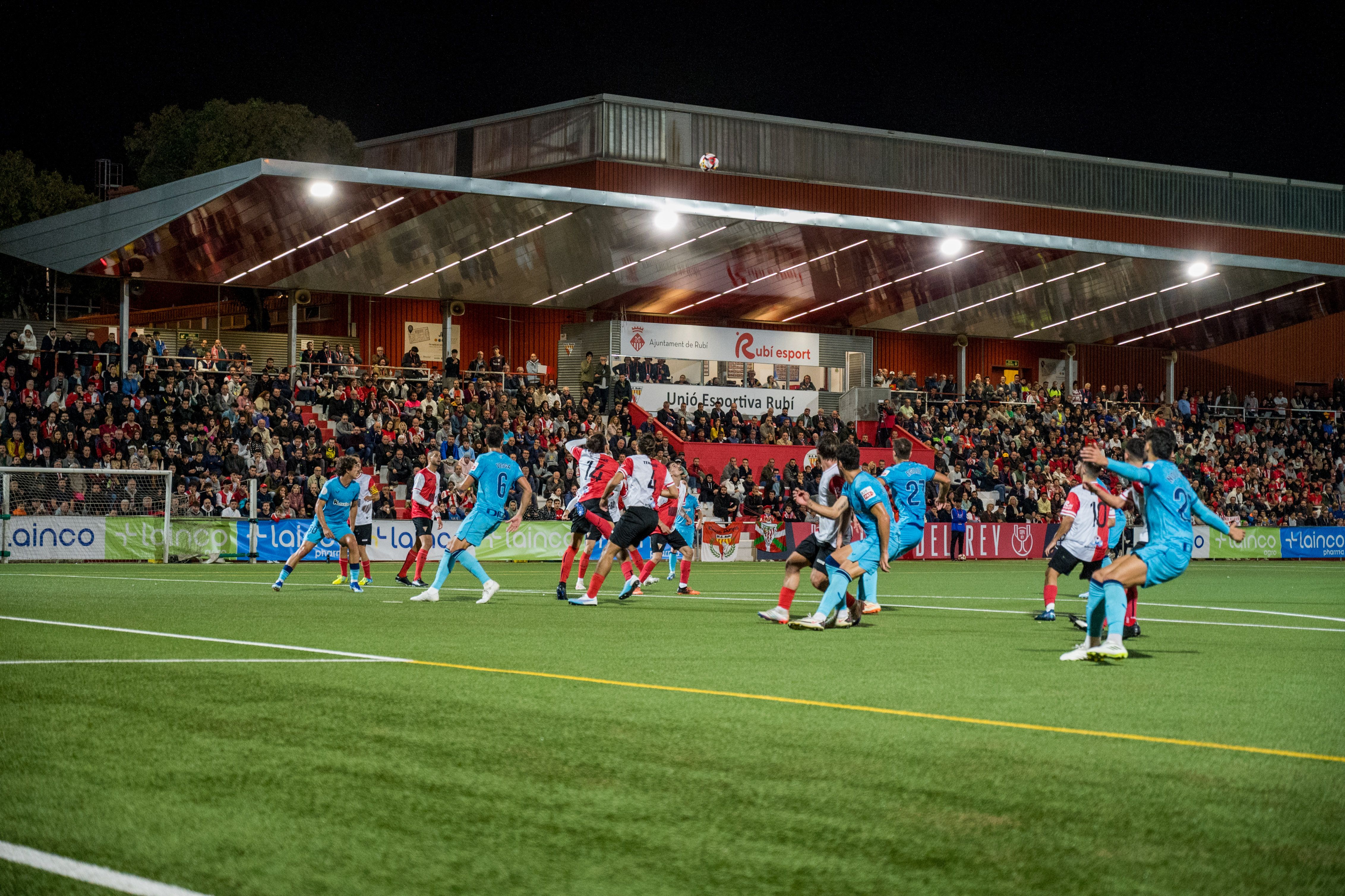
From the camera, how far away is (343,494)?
756 inches

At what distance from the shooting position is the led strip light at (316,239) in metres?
33.5

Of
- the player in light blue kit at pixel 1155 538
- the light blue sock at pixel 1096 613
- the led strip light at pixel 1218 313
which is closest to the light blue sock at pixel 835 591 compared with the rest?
the light blue sock at pixel 1096 613

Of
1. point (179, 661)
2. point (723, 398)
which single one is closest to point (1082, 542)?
point (179, 661)

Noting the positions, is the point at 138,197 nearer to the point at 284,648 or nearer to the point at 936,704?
the point at 284,648

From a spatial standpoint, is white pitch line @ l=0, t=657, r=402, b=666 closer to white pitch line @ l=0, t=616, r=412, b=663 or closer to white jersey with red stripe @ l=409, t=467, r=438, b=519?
white pitch line @ l=0, t=616, r=412, b=663

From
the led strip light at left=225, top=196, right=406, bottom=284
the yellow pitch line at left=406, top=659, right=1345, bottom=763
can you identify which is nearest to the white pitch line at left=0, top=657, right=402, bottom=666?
the yellow pitch line at left=406, top=659, right=1345, bottom=763

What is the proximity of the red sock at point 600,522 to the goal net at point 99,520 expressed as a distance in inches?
494

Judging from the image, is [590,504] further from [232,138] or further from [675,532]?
[232,138]

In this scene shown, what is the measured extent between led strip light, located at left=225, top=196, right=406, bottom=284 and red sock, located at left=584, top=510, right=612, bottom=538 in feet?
59.1

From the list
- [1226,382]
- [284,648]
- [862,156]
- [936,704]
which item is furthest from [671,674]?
[1226,382]

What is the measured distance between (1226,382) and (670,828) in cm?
5835

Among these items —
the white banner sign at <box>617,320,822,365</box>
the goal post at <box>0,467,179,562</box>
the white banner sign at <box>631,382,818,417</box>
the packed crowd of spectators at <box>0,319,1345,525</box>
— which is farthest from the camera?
the white banner sign at <box>617,320,822,365</box>

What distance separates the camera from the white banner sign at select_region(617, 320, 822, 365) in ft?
143

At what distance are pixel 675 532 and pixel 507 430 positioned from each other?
14701mm
